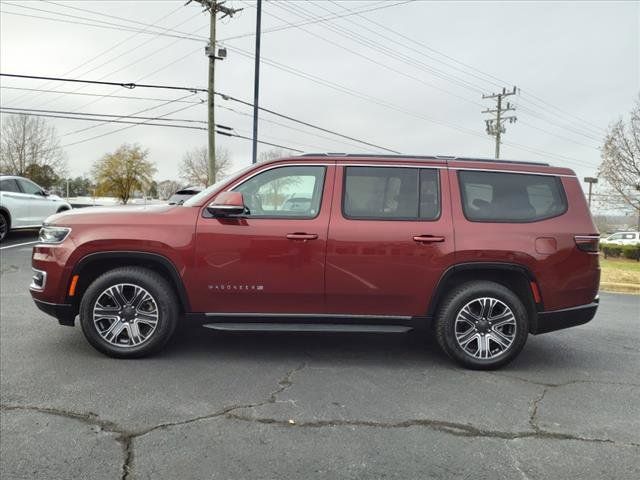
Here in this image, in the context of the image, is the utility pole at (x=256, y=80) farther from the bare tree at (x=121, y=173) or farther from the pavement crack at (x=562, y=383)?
the bare tree at (x=121, y=173)

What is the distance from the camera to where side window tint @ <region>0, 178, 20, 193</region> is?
12.3 m

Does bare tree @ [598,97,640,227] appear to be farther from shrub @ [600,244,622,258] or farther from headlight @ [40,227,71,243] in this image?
headlight @ [40,227,71,243]

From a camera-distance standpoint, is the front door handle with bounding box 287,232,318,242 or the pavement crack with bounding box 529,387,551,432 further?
the front door handle with bounding box 287,232,318,242

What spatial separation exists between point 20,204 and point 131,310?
34.8 ft

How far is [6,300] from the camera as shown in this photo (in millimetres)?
6688

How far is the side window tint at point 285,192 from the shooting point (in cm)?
429

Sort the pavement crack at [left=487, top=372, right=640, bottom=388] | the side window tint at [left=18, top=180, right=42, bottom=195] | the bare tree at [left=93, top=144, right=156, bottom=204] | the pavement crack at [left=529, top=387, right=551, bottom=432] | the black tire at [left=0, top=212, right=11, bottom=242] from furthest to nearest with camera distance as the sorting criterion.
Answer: the bare tree at [left=93, top=144, right=156, bottom=204] → the side window tint at [left=18, top=180, right=42, bottom=195] → the black tire at [left=0, top=212, right=11, bottom=242] → the pavement crack at [left=487, top=372, right=640, bottom=388] → the pavement crack at [left=529, top=387, right=551, bottom=432]

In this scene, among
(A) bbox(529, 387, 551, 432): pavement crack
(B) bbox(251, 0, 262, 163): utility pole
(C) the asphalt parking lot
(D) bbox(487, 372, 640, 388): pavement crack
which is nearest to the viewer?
(C) the asphalt parking lot

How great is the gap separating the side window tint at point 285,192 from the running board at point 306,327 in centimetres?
98

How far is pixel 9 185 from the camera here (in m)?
12.5

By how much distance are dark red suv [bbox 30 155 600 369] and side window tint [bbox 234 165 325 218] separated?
0.01 metres

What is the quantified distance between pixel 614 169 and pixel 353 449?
25627 mm

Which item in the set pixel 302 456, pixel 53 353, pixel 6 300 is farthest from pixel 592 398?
pixel 6 300

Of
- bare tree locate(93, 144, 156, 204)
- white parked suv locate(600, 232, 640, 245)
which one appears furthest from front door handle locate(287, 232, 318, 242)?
bare tree locate(93, 144, 156, 204)
